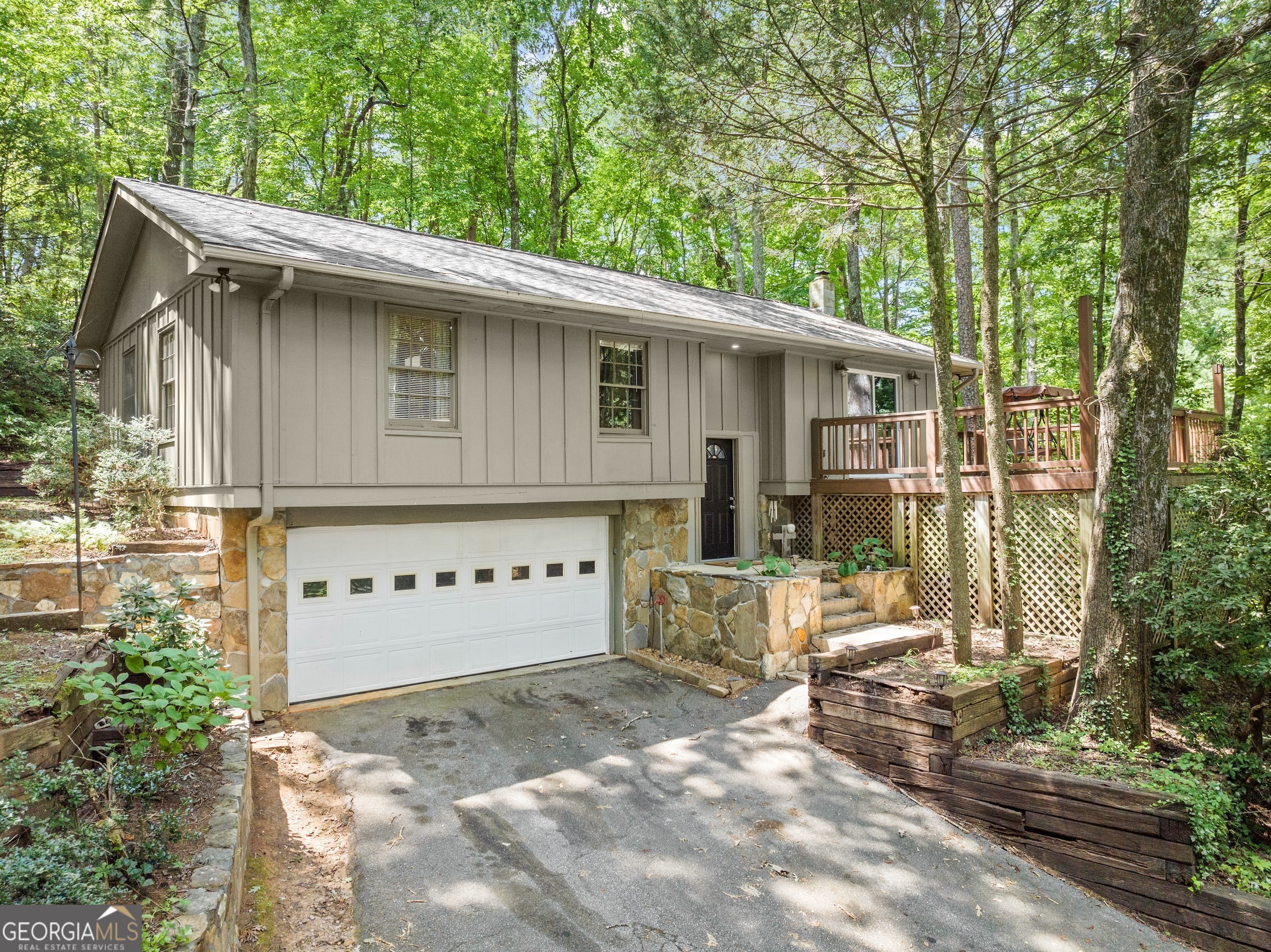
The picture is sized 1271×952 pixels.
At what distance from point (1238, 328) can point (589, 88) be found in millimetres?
15430

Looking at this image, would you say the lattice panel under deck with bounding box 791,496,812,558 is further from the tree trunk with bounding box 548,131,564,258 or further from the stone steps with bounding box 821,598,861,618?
the tree trunk with bounding box 548,131,564,258

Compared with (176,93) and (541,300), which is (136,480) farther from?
(176,93)

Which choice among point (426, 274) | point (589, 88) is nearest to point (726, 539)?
point (426, 274)

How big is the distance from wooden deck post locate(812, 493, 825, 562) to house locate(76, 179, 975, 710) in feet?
2.19

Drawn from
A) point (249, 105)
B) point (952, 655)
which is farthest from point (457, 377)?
point (249, 105)

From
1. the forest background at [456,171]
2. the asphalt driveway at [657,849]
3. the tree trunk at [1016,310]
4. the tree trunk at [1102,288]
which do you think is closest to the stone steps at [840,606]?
the asphalt driveway at [657,849]

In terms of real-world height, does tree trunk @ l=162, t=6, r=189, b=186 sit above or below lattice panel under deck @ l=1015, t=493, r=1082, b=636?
above

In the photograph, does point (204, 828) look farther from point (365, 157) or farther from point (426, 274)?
point (365, 157)

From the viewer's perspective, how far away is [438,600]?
25.2ft

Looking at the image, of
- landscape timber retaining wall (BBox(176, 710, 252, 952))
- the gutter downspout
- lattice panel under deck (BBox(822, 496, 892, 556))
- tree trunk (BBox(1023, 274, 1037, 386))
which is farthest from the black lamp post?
tree trunk (BBox(1023, 274, 1037, 386))

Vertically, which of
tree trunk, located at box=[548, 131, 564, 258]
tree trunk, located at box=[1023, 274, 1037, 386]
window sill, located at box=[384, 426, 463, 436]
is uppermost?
tree trunk, located at box=[548, 131, 564, 258]

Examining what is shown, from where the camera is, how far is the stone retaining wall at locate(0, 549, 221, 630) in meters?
5.72

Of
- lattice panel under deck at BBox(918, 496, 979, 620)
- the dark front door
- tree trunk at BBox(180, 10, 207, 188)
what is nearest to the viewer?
lattice panel under deck at BBox(918, 496, 979, 620)

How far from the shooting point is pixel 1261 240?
11.0 metres
